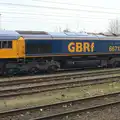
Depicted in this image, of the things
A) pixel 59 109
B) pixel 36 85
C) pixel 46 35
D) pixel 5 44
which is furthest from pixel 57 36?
pixel 59 109

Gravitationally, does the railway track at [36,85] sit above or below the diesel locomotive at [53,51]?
below

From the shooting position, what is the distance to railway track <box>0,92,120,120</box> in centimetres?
942

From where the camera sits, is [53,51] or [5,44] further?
[53,51]

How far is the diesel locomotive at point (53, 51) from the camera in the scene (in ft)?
64.6

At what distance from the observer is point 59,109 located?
10.5m

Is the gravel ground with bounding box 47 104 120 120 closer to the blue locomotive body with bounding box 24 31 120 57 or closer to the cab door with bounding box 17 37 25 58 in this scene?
the cab door with bounding box 17 37 25 58

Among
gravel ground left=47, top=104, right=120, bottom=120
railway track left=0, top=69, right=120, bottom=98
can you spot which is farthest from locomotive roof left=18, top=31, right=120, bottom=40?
gravel ground left=47, top=104, right=120, bottom=120

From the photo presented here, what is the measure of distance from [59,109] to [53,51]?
1131cm

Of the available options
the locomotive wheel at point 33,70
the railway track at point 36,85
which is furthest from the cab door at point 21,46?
the railway track at point 36,85

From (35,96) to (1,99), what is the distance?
4.99 ft

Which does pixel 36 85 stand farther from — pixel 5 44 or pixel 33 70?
pixel 5 44

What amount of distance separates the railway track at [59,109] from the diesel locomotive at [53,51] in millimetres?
9077

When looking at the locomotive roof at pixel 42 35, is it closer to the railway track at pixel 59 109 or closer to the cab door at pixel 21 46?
the cab door at pixel 21 46

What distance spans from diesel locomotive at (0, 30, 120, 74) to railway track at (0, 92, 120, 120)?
29.8 feet
